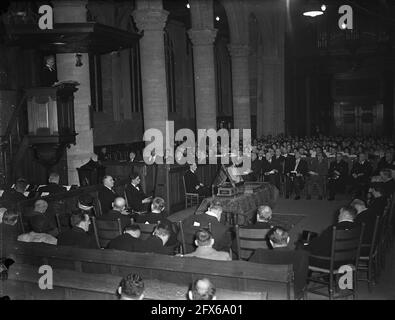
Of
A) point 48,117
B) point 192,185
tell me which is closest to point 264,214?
point 192,185

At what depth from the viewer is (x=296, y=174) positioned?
1383cm

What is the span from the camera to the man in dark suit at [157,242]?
578 centimetres

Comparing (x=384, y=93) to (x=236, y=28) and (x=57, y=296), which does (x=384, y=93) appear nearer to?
(x=236, y=28)

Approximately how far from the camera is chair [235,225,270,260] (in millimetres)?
6336

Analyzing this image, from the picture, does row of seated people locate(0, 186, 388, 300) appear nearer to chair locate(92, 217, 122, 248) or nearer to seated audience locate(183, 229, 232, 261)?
seated audience locate(183, 229, 232, 261)

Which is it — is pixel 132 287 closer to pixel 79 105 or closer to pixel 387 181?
pixel 387 181

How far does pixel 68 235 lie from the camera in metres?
6.28

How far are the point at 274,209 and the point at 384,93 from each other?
18.6 metres

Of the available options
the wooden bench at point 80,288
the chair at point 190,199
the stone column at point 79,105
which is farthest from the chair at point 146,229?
the stone column at point 79,105

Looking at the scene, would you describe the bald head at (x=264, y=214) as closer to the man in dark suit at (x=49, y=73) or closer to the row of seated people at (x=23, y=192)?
the row of seated people at (x=23, y=192)

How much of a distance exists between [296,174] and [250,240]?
7.70 metres

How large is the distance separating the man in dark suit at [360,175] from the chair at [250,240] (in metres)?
7.38

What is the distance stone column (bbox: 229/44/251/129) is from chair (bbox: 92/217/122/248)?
15089mm

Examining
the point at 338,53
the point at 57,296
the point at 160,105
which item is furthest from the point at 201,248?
the point at 338,53
